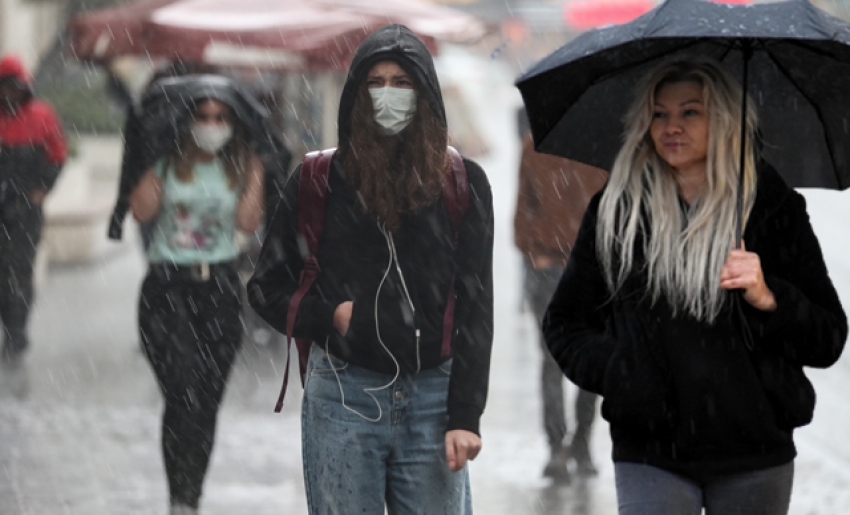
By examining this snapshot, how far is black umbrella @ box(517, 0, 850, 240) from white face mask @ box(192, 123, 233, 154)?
2372 mm

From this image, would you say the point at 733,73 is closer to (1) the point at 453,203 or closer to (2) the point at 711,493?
(1) the point at 453,203

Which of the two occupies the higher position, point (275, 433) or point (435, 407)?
point (435, 407)

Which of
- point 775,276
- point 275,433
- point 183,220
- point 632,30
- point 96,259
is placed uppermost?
point 632,30

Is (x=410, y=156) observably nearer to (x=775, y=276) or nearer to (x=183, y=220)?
(x=775, y=276)

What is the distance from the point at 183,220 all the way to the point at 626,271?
9.63 feet

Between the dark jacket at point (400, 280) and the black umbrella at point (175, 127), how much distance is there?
221 cm

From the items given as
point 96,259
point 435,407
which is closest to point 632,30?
point 435,407

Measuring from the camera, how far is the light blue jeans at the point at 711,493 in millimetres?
3305

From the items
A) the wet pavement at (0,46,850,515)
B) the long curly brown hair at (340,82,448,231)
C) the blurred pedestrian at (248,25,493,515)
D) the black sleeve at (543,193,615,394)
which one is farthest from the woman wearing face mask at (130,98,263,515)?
the black sleeve at (543,193,615,394)

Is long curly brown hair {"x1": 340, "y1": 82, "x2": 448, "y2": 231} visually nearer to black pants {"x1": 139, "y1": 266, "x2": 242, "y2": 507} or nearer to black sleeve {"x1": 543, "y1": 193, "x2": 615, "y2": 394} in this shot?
black sleeve {"x1": 543, "y1": 193, "x2": 615, "y2": 394}

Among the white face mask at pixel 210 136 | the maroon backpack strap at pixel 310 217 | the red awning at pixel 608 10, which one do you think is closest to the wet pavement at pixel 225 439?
the white face mask at pixel 210 136

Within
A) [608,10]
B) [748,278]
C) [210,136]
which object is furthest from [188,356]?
[608,10]

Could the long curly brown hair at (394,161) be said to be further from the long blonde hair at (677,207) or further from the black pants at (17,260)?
the black pants at (17,260)

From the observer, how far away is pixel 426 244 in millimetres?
3768
